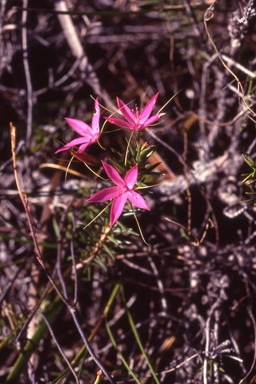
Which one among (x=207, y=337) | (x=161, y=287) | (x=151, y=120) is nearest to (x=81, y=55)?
(x=151, y=120)

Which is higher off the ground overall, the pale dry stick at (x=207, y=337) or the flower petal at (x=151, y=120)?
the flower petal at (x=151, y=120)

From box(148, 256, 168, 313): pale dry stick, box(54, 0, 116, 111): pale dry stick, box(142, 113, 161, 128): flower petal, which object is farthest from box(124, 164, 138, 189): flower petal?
box(54, 0, 116, 111): pale dry stick

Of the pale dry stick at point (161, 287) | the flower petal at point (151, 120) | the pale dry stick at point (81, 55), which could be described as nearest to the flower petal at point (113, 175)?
the flower petal at point (151, 120)

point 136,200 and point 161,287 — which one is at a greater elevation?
point 136,200

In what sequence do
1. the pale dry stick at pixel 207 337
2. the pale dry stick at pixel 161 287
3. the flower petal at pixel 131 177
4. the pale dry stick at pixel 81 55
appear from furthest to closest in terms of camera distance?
the pale dry stick at pixel 81 55
the pale dry stick at pixel 161 287
the pale dry stick at pixel 207 337
the flower petal at pixel 131 177

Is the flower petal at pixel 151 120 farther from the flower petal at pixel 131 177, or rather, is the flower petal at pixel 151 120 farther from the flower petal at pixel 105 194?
the flower petal at pixel 105 194

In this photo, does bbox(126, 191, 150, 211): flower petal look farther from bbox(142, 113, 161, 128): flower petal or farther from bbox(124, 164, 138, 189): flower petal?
bbox(142, 113, 161, 128): flower petal

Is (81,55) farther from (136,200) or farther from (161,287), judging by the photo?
(161,287)

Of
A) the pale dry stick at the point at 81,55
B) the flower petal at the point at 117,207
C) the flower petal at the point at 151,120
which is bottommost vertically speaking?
the flower petal at the point at 117,207
